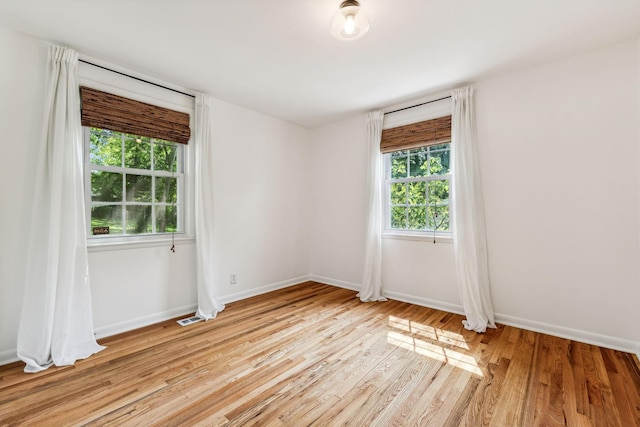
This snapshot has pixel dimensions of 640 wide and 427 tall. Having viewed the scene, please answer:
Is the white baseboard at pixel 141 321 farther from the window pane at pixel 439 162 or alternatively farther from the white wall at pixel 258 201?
the window pane at pixel 439 162

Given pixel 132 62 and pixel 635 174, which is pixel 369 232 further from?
pixel 132 62

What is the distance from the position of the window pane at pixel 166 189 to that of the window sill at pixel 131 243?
0.44 meters

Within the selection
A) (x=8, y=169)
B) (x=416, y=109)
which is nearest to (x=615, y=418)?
(x=416, y=109)

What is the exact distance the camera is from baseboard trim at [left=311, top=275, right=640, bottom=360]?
245cm

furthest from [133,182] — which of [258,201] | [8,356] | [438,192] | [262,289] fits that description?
[438,192]

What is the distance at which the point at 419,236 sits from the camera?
3.63m

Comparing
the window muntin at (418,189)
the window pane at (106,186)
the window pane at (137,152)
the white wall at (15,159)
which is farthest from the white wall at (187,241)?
the window muntin at (418,189)

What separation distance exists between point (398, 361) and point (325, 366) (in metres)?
0.60

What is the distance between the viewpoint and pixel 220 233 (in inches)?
145

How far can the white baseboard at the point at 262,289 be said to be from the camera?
3755mm

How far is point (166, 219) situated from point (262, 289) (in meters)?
1.66

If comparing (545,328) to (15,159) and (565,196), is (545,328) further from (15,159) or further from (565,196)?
(15,159)

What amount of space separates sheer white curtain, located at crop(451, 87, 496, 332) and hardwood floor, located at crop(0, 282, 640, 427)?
0.31 m

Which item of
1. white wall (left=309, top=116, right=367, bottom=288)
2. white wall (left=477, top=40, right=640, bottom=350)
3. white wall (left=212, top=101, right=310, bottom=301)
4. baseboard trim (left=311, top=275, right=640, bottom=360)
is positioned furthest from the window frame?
white wall (left=477, top=40, right=640, bottom=350)
